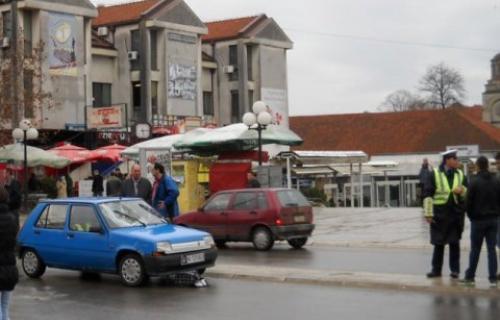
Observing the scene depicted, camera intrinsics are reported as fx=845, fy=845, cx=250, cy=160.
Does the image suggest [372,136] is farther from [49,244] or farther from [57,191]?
[49,244]

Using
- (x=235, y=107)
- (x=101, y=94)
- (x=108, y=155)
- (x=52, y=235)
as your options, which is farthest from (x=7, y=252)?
(x=235, y=107)

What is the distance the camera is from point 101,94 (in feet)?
166

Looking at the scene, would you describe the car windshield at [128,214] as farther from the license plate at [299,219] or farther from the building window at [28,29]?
the building window at [28,29]

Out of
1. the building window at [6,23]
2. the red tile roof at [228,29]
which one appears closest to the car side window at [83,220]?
the building window at [6,23]

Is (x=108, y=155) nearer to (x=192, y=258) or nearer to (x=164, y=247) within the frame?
(x=192, y=258)

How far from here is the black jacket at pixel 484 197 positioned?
38.9ft

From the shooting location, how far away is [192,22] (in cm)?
5309

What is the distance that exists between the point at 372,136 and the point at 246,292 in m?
59.6

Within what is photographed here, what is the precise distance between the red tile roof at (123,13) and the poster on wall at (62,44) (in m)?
5.90

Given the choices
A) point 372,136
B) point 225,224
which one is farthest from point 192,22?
point 225,224

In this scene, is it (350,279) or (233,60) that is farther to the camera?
(233,60)

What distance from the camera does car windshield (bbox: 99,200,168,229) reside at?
13.9m

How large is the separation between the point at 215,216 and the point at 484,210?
9166 millimetres

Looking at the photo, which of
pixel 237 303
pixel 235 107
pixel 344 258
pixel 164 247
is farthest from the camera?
pixel 235 107
